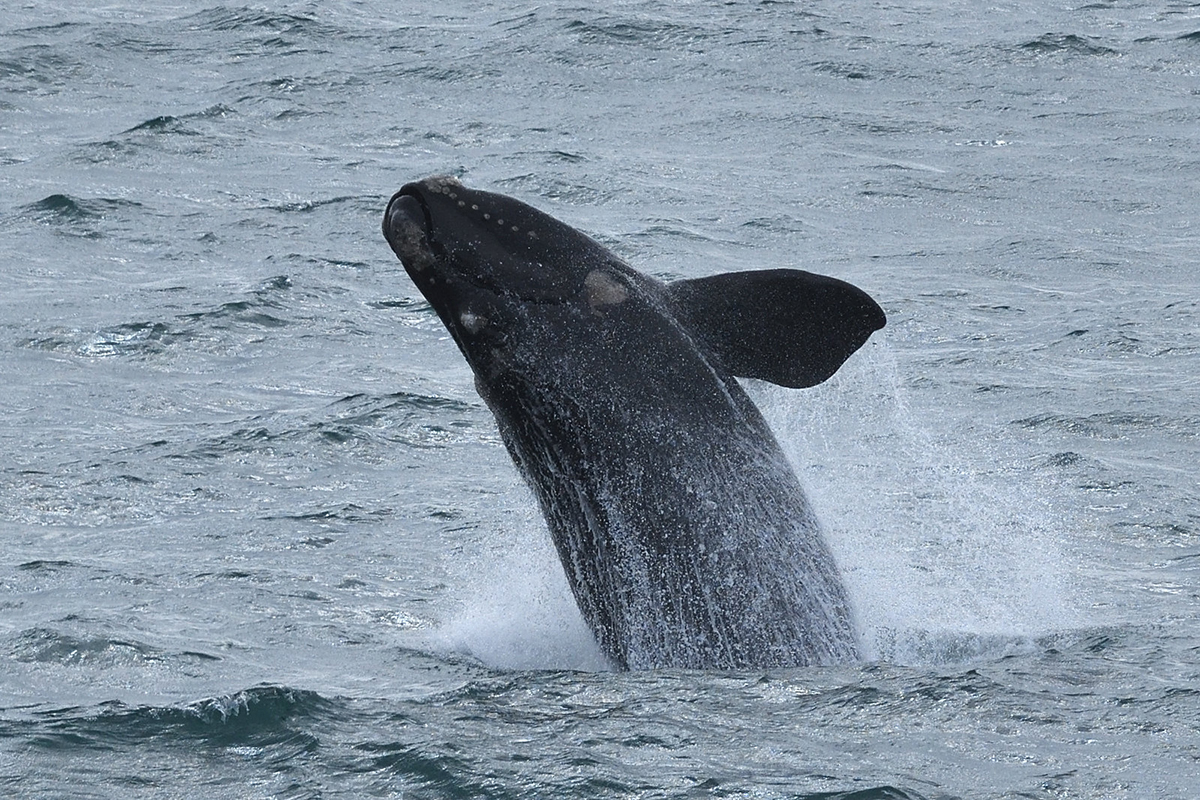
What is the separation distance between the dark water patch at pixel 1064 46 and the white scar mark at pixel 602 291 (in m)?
24.2

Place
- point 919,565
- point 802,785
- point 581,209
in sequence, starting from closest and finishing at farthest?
point 802,785 < point 919,565 < point 581,209

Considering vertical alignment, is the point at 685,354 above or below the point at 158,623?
above

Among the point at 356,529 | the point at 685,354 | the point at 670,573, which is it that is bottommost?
the point at 356,529

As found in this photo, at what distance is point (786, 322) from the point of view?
36.0ft

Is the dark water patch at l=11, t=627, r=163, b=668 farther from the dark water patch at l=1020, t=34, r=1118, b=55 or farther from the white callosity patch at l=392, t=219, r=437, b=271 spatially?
the dark water patch at l=1020, t=34, r=1118, b=55

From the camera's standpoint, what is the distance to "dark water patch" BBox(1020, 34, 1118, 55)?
33750mm

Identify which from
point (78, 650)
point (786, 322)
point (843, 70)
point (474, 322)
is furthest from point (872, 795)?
point (843, 70)

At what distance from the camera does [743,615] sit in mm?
10984

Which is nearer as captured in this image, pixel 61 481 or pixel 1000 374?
pixel 61 481

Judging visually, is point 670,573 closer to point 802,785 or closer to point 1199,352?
point 802,785

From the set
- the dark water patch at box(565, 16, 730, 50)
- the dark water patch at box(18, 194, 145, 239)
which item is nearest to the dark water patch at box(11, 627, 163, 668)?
the dark water patch at box(18, 194, 145, 239)

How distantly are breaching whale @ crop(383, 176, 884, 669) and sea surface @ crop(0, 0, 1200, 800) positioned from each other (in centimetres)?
40

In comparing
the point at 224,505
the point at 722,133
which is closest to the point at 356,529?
the point at 224,505

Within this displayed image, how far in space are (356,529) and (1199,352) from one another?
9.37 metres
